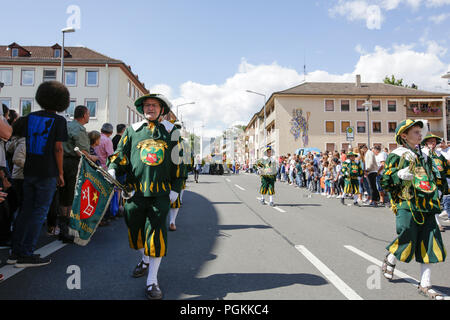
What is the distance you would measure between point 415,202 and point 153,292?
286 cm

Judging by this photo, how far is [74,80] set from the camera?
125 feet

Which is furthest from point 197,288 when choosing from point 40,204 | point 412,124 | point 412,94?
point 412,94

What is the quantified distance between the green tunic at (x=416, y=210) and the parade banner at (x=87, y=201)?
3.19 metres

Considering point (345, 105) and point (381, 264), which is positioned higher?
point (345, 105)

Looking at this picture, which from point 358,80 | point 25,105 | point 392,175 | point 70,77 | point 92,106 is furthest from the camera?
point 358,80

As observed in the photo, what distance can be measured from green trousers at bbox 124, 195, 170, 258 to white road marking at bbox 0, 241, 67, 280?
5.15 feet

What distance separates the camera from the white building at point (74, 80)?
3738 cm

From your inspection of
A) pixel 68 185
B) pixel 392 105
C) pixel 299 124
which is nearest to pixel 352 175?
pixel 68 185

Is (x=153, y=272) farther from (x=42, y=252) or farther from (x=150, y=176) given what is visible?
(x=42, y=252)

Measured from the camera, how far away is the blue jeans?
13.0ft

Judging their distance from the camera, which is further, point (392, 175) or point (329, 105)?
point (329, 105)

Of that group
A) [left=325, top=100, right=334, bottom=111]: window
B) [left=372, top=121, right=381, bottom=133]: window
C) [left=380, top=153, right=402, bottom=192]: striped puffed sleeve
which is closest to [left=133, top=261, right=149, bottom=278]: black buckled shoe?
[left=380, top=153, right=402, bottom=192]: striped puffed sleeve

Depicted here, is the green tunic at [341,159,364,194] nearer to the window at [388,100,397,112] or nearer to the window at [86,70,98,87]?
the window at [86,70,98,87]
